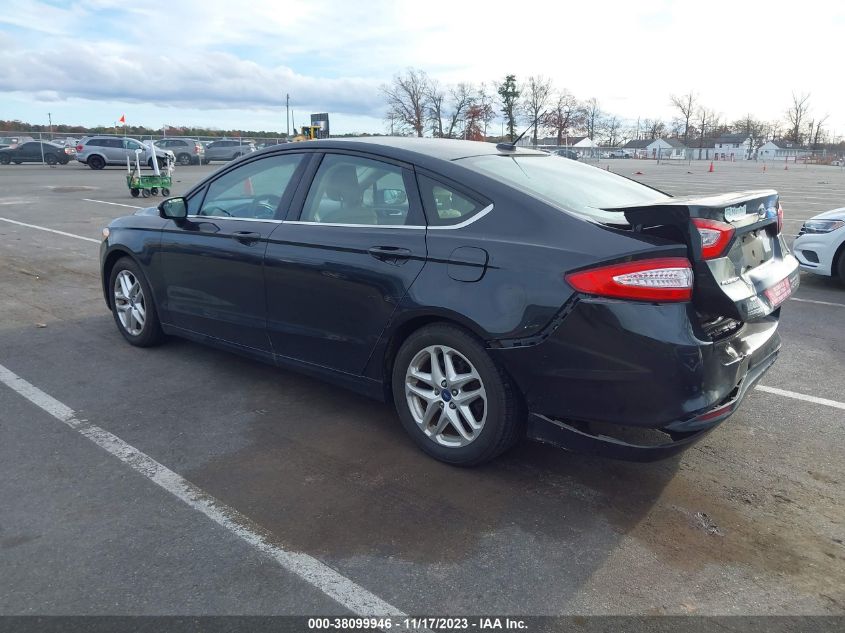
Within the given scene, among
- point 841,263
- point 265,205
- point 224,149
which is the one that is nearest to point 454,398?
point 265,205

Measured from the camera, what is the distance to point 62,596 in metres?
2.60

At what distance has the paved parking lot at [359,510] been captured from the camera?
2650 millimetres

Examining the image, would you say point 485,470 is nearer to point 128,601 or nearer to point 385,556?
point 385,556

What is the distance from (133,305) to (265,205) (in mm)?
1747

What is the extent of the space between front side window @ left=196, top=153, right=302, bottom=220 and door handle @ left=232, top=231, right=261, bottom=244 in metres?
0.13

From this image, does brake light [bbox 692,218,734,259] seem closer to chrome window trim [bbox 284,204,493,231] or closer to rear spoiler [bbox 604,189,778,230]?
rear spoiler [bbox 604,189,778,230]

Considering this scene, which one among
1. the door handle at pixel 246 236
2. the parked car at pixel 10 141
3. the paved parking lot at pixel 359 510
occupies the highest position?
the parked car at pixel 10 141

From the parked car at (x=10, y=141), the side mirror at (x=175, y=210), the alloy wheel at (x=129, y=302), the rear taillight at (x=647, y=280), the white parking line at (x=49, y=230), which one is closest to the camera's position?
the rear taillight at (x=647, y=280)

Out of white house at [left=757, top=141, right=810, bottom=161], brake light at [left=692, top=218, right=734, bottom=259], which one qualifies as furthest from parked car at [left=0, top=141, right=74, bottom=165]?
white house at [left=757, top=141, right=810, bottom=161]

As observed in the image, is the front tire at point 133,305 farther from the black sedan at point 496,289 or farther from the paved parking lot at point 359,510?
the black sedan at point 496,289

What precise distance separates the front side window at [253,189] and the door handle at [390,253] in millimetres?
958

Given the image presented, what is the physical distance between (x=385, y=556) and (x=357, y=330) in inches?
53.6

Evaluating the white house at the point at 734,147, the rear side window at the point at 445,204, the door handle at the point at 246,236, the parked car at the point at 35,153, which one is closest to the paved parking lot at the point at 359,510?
the door handle at the point at 246,236

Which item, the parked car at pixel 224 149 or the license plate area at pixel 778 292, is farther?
the parked car at pixel 224 149
